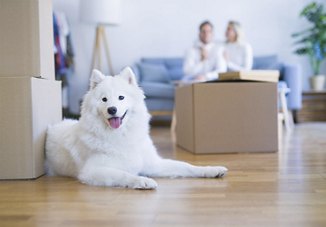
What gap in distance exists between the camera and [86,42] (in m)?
5.85

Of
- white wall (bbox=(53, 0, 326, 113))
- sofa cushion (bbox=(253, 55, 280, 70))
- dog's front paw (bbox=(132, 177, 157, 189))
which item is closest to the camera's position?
dog's front paw (bbox=(132, 177, 157, 189))

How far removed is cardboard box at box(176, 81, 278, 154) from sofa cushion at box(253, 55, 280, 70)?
8.26 feet

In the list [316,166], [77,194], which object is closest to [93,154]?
[77,194]

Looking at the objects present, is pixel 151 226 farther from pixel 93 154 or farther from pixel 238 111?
pixel 238 111

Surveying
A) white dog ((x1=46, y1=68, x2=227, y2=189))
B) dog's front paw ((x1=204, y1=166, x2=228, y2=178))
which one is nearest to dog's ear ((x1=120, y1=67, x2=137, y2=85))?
white dog ((x1=46, y1=68, x2=227, y2=189))

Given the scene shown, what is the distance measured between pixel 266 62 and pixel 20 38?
12.4ft

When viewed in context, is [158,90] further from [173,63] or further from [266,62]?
[266,62]

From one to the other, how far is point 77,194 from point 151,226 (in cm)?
53

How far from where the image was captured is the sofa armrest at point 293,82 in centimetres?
480

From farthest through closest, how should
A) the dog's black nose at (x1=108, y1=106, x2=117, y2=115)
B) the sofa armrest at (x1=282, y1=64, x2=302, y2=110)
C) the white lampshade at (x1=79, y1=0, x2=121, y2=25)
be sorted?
1. the white lampshade at (x1=79, y1=0, x2=121, y2=25)
2. the sofa armrest at (x1=282, y1=64, x2=302, y2=110)
3. the dog's black nose at (x1=108, y1=106, x2=117, y2=115)

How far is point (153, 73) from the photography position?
523 cm

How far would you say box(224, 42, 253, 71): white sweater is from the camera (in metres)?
4.39

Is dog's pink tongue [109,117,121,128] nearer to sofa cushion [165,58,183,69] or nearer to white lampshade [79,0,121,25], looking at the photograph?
white lampshade [79,0,121,25]

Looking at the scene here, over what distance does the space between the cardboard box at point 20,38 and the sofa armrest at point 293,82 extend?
3412 millimetres
